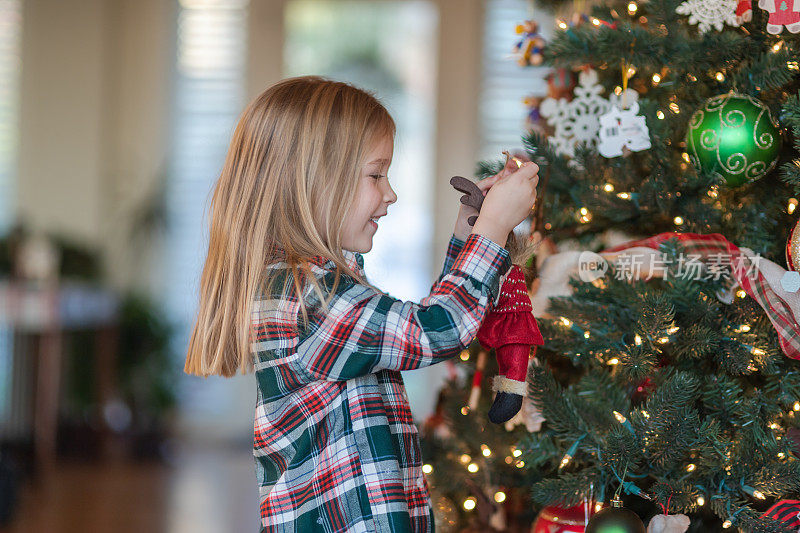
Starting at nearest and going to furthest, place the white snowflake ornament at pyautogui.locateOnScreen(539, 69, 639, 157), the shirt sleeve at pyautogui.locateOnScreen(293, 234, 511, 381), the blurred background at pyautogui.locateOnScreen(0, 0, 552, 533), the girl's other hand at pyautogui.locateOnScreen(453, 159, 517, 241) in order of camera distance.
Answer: the shirt sleeve at pyautogui.locateOnScreen(293, 234, 511, 381) → the girl's other hand at pyautogui.locateOnScreen(453, 159, 517, 241) → the white snowflake ornament at pyautogui.locateOnScreen(539, 69, 639, 157) → the blurred background at pyautogui.locateOnScreen(0, 0, 552, 533)

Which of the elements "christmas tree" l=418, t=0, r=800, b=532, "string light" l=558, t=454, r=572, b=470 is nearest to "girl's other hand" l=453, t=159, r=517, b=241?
"christmas tree" l=418, t=0, r=800, b=532

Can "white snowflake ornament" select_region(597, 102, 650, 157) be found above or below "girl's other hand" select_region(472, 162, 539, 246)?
above

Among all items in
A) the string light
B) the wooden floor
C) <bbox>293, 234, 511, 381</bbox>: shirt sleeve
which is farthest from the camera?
the wooden floor

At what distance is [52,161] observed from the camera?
374 cm

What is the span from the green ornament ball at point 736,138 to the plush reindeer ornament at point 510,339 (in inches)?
13.1

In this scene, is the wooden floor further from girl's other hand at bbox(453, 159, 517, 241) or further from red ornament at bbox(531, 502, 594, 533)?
girl's other hand at bbox(453, 159, 517, 241)

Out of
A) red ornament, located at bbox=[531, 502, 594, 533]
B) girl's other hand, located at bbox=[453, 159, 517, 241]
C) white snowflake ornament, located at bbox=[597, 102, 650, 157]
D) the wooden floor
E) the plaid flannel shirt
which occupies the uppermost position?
white snowflake ornament, located at bbox=[597, 102, 650, 157]

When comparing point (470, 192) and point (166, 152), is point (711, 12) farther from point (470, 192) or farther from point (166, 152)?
point (166, 152)

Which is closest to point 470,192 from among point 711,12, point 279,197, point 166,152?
point 279,197

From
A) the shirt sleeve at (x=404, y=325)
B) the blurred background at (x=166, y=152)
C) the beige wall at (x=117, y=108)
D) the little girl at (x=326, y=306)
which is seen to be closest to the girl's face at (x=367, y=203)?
the little girl at (x=326, y=306)

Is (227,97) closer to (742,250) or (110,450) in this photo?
(110,450)

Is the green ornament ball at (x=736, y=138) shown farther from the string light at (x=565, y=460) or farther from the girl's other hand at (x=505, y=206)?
the string light at (x=565, y=460)

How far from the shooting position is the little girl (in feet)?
3.25

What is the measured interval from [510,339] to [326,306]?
0.80 feet
